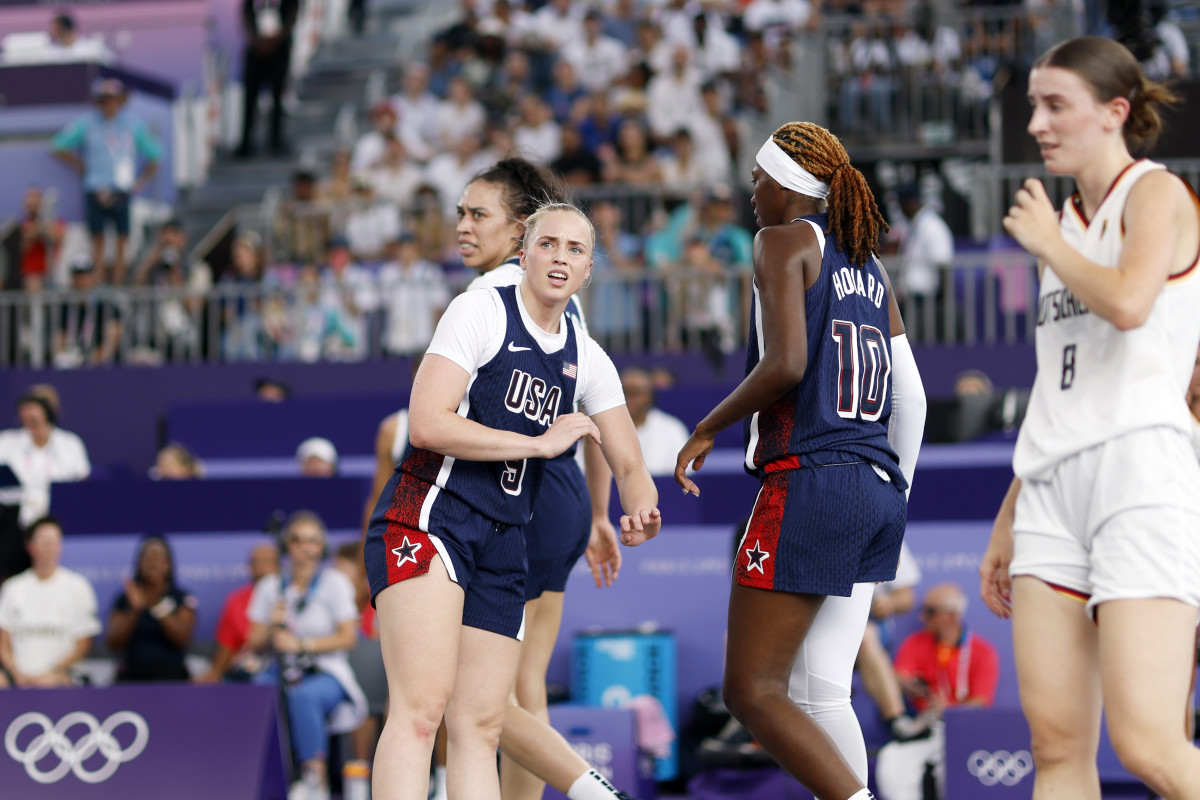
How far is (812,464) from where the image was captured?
3750mm

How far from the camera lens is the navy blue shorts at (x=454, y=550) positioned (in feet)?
12.3

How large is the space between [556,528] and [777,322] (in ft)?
3.86

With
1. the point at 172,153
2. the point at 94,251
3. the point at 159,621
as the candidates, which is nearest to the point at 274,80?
the point at 172,153

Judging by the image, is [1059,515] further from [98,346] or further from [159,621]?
[98,346]

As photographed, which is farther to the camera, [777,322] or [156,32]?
Result: [156,32]

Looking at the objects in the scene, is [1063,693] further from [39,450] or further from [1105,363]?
[39,450]

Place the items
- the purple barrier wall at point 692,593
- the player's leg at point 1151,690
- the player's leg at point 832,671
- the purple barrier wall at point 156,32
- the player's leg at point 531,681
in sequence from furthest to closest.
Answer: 1. the purple barrier wall at point 156,32
2. the purple barrier wall at point 692,593
3. the player's leg at point 531,681
4. the player's leg at point 832,671
5. the player's leg at point 1151,690

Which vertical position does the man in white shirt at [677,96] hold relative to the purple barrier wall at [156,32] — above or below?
below

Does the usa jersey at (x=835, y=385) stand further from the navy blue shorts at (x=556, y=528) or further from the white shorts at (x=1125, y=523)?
the navy blue shorts at (x=556, y=528)

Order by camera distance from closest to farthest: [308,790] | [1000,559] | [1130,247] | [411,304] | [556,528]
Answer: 1. [1130,247]
2. [1000,559]
3. [556,528]
4. [308,790]
5. [411,304]

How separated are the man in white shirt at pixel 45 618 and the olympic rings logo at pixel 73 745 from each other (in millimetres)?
2504

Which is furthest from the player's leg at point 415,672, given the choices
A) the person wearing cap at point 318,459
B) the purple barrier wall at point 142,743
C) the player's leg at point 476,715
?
the person wearing cap at point 318,459

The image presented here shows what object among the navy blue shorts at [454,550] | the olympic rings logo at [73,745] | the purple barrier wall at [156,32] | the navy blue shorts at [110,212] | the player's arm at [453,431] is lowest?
the olympic rings logo at [73,745]

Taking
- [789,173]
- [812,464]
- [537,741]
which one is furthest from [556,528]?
[789,173]
